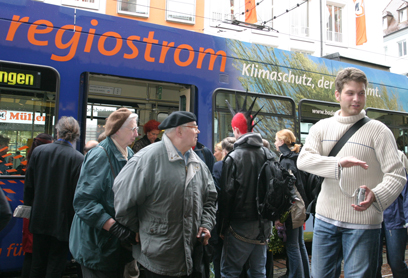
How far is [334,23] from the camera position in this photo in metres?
26.5

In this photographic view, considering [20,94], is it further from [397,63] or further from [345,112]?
[397,63]

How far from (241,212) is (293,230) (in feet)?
3.86

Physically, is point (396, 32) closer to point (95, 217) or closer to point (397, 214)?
point (397, 214)

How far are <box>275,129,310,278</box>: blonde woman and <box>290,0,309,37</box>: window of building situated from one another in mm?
21694

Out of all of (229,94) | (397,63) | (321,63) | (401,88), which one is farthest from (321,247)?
(397,63)

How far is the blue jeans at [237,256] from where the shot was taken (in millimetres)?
3303

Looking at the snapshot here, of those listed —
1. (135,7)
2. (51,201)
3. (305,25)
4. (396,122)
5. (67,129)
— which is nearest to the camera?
(51,201)

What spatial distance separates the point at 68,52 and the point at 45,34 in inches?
12.2

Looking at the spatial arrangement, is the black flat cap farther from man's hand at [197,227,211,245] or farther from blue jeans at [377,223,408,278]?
blue jeans at [377,223,408,278]

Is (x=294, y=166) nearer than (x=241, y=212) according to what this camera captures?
No

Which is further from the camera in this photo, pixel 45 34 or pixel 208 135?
pixel 208 135

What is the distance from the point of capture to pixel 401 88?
7.66 metres

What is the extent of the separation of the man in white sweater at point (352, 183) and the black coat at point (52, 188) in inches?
86.0

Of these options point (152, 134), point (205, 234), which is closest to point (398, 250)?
point (205, 234)
